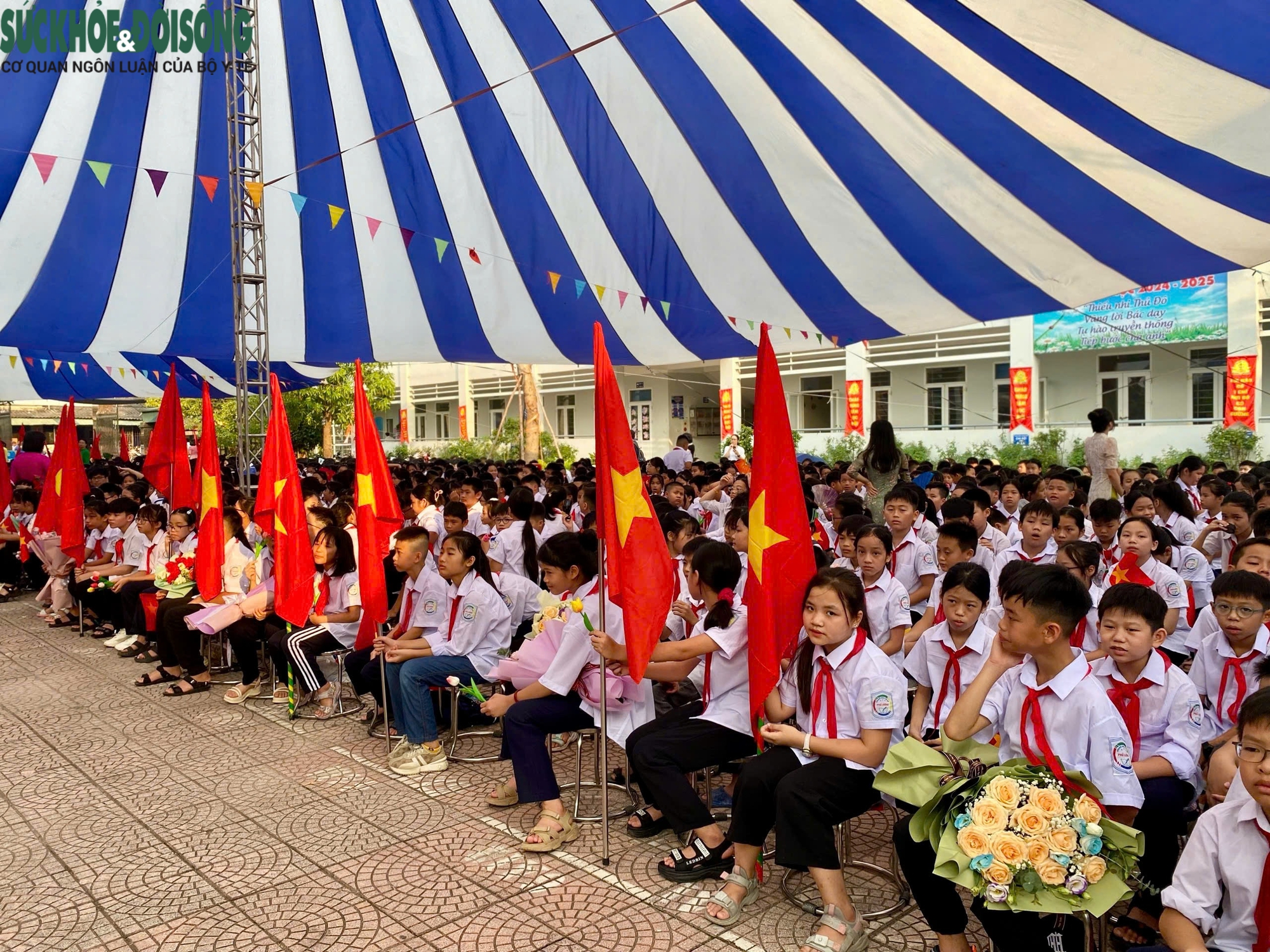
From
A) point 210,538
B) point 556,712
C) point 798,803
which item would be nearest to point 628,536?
point 556,712

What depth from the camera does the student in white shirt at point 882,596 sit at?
13.6ft

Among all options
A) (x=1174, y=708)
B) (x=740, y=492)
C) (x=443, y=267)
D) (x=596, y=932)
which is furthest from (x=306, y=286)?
(x=1174, y=708)

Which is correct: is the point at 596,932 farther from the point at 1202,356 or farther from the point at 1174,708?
the point at 1202,356

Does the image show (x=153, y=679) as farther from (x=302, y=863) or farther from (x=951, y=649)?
(x=951, y=649)

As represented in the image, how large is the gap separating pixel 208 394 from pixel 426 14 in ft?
9.64

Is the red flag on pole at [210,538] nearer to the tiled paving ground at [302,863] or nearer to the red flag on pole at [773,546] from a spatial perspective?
the tiled paving ground at [302,863]

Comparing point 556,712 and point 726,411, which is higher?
point 726,411

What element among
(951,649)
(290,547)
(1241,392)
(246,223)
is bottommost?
(951,649)

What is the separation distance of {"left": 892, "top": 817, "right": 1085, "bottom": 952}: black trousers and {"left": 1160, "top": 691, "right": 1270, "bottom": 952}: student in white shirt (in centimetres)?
33

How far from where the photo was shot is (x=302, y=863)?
329cm

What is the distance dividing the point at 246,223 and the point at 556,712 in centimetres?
481

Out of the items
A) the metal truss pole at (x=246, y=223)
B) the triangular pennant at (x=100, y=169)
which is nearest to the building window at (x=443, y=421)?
the metal truss pole at (x=246, y=223)

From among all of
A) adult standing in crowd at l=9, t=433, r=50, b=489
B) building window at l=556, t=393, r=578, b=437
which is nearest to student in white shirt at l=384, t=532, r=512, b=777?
adult standing in crowd at l=9, t=433, r=50, b=489

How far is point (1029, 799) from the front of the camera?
7.08ft
